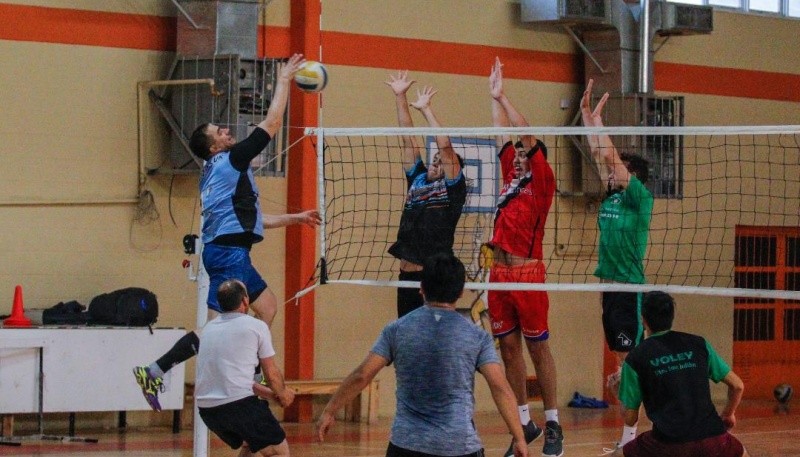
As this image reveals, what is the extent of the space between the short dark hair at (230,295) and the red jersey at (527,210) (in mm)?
2253

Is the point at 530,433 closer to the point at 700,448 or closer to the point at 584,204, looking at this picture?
the point at 700,448

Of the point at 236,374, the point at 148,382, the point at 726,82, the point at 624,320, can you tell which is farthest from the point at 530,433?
the point at 726,82

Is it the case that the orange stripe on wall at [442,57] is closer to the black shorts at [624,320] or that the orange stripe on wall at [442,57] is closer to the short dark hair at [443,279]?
the black shorts at [624,320]

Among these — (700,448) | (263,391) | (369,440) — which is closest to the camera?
(700,448)

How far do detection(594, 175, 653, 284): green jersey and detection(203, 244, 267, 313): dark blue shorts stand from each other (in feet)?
9.15

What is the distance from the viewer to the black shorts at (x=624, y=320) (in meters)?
10.1

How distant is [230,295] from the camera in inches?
318

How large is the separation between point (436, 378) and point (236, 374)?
2.36 metres

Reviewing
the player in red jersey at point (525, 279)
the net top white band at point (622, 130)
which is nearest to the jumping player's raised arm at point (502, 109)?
the player in red jersey at point (525, 279)

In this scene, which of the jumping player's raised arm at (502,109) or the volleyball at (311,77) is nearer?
the jumping player's raised arm at (502,109)

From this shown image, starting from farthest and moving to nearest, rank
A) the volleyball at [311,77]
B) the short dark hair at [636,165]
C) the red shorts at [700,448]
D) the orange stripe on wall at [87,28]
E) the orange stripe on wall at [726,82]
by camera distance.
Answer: the orange stripe on wall at [726,82] → the orange stripe on wall at [87,28] → the short dark hair at [636,165] → the volleyball at [311,77] → the red shorts at [700,448]

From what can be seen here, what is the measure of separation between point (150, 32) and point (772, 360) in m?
9.44

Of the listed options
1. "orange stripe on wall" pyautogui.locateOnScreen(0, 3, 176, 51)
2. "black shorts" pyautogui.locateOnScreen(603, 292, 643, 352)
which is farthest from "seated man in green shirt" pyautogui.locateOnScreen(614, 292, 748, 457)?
"orange stripe on wall" pyautogui.locateOnScreen(0, 3, 176, 51)

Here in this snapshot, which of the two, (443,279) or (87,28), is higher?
(87,28)
